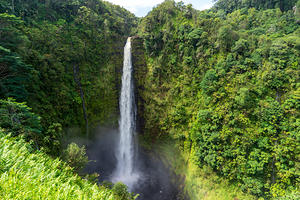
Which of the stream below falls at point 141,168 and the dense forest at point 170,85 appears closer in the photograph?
the dense forest at point 170,85

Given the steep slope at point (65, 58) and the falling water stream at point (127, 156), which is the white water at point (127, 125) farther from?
the steep slope at point (65, 58)

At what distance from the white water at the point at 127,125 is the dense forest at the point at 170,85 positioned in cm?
103

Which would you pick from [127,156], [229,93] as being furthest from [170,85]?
[127,156]

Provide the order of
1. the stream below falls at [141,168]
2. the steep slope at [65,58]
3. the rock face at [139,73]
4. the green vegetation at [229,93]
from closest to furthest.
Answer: the green vegetation at [229,93] < the steep slope at [65,58] < the stream below falls at [141,168] < the rock face at [139,73]

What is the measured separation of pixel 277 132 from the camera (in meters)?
10.1

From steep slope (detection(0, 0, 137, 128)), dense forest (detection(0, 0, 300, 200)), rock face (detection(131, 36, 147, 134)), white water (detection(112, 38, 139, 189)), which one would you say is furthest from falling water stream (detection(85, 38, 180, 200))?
steep slope (detection(0, 0, 137, 128))

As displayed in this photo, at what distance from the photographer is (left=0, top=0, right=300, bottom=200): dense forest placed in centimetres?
958

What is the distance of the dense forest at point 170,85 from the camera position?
9578 mm

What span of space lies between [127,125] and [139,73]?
7.31m

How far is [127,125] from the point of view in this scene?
61.1ft

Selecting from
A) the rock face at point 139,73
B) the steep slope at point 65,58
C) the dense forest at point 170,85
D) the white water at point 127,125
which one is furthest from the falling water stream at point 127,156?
the steep slope at point 65,58

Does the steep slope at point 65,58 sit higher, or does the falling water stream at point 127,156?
the steep slope at point 65,58

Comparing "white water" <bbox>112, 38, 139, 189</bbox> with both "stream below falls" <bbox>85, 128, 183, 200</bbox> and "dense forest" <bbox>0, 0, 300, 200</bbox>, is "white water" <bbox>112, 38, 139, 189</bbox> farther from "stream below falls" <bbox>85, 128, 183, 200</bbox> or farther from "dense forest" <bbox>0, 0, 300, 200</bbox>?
"dense forest" <bbox>0, 0, 300, 200</bbox>

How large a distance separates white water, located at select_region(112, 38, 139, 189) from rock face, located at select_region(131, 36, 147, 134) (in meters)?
0.57
